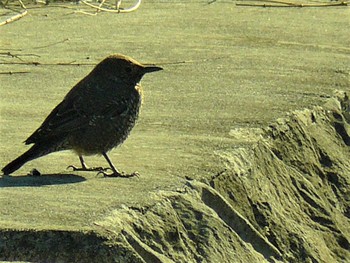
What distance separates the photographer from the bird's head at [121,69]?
28.1 feet

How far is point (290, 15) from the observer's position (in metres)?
13.7

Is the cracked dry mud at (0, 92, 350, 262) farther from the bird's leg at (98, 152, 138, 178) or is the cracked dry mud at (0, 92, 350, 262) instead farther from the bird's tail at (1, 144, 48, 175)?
the bird's tail at (1, 144, 48, 175)

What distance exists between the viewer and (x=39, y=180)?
795 centimetres

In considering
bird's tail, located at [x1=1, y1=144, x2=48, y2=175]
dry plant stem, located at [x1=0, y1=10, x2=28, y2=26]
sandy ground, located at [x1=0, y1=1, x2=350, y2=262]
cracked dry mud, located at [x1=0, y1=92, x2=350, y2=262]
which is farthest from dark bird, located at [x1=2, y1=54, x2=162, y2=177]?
dry plant stem, located at [x1=0, y1=10, x2=28, y2=26]

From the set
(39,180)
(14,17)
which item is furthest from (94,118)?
(14,17)

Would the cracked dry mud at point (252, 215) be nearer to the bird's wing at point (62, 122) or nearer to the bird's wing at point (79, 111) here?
the bird's wing at point (79, 111)

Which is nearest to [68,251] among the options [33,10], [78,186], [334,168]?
[78,186]

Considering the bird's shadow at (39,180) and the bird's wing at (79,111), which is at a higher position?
the bird's wing at (79,111)

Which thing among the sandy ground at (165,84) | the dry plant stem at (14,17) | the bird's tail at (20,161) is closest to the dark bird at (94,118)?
the bird's tail at (20,161)

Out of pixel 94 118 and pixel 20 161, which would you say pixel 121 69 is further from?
pixel 20 161

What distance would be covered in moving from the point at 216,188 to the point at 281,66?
11.2 feet

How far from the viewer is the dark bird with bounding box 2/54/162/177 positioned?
26.6 feet

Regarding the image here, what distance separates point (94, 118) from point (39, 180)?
23.4 inches

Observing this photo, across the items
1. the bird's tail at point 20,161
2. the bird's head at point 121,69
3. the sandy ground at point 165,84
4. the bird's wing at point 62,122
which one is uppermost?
the bird's head at point 121,69
